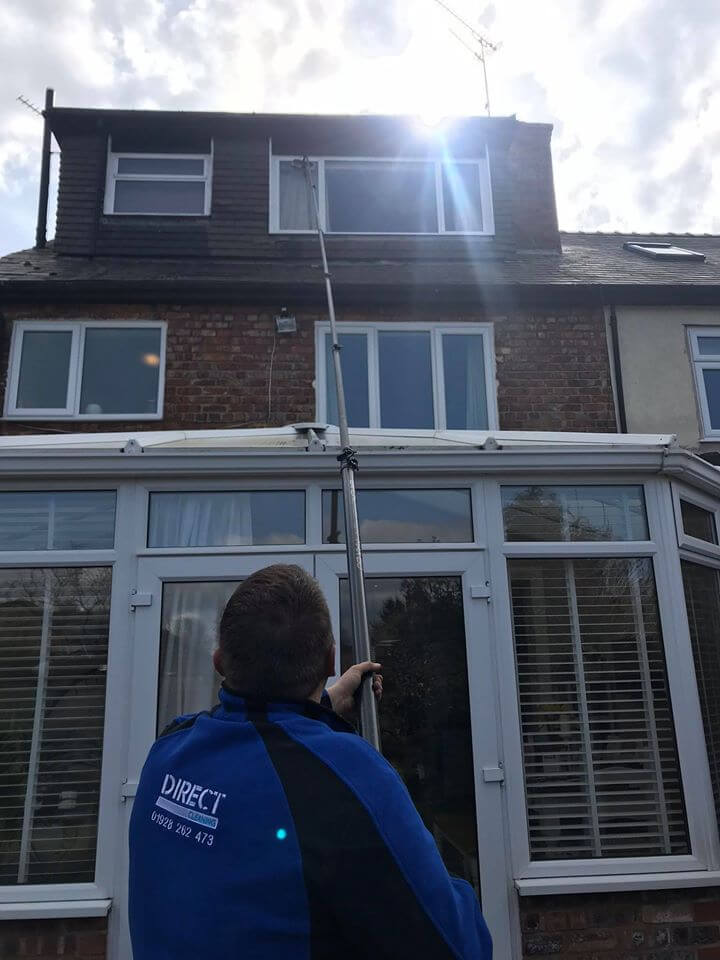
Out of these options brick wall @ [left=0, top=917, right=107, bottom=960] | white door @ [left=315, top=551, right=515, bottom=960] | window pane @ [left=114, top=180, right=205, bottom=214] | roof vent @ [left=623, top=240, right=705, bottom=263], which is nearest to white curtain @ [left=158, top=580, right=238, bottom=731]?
white door @ [left=315, top=551, right=515, bottom=960]

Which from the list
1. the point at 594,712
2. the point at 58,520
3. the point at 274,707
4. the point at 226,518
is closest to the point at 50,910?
the point at 58,520

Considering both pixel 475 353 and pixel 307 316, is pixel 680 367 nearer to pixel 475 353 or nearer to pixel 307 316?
pixel 475 353

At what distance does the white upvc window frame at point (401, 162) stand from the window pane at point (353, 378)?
68.8 inches

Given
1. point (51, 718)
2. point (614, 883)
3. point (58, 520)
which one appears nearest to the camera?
point (614, 883)

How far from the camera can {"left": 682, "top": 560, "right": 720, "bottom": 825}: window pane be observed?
4273mm

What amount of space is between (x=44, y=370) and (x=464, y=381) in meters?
4.62

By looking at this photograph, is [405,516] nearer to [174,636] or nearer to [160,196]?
[174,636]

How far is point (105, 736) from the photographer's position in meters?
3.88

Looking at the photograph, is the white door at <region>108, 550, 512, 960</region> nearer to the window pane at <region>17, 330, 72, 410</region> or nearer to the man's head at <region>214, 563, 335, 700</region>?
the man's head at <region>214, 563, 335, 700</region>

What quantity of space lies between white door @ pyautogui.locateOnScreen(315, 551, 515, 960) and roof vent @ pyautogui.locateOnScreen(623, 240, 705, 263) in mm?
7660

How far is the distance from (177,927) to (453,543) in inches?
126

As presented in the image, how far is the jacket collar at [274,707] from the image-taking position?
1.40 metres

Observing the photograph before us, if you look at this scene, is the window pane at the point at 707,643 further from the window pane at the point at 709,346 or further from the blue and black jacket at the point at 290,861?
the window pane at the point at 709,346

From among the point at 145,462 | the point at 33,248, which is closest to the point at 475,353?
the point at 145,462
